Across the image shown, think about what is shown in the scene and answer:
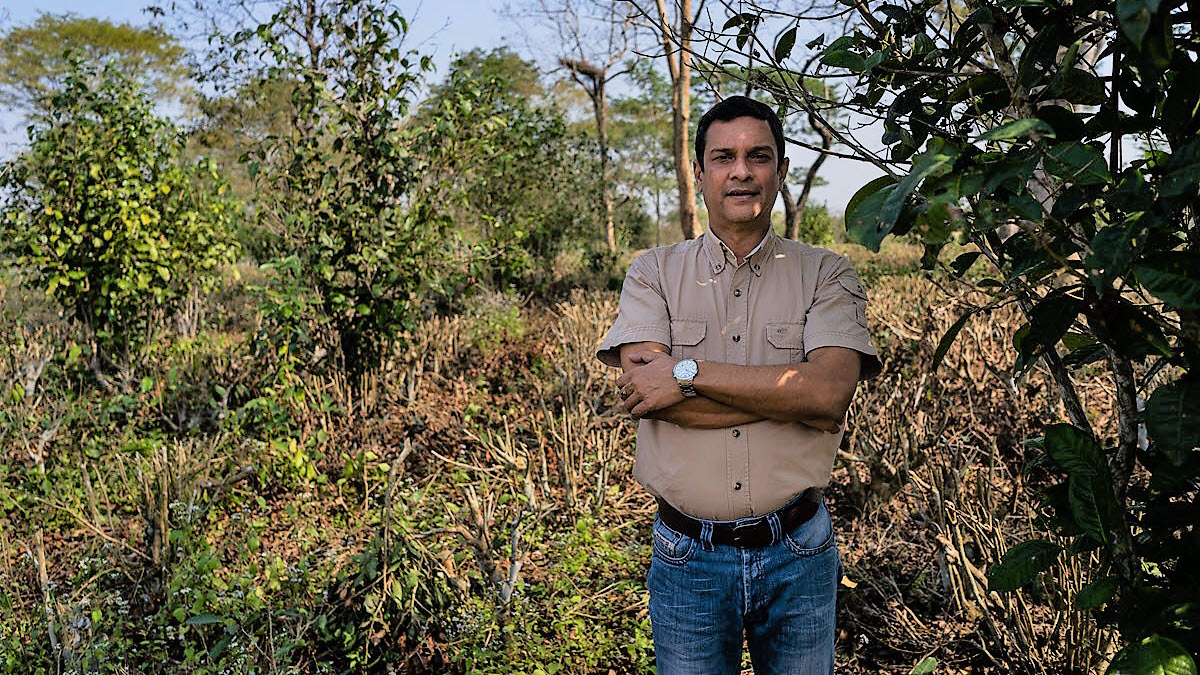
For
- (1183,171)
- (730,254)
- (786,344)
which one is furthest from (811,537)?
(1183,171)

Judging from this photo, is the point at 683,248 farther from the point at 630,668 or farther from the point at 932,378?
the point at 932,378

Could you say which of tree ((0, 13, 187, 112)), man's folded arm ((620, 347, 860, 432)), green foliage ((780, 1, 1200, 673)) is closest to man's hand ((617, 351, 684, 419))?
man's folded arm ((620, 347, 860, 432))

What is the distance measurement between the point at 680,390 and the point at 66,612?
2.37m

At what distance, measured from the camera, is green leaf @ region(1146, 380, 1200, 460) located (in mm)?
1024

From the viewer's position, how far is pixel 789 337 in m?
1.86

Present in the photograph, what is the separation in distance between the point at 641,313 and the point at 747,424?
14.1 inches

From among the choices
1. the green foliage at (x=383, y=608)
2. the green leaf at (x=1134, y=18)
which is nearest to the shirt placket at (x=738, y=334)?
the green leaf at (x=1134, y=18)

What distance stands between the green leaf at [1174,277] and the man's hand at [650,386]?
94cm

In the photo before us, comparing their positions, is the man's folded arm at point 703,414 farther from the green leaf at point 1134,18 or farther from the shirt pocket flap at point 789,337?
the green leaf at point 1134,18

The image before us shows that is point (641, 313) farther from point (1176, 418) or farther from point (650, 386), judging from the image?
point (1176, 418)

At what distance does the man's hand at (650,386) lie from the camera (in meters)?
1.77

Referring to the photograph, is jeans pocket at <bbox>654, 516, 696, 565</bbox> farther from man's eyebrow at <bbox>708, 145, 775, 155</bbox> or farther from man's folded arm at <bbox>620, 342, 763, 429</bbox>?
man's eyebrow at <bbox>708, 145, 775, 155</bbox>

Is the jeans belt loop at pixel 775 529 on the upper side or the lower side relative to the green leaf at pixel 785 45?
lower

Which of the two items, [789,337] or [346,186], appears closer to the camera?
[789,337]
